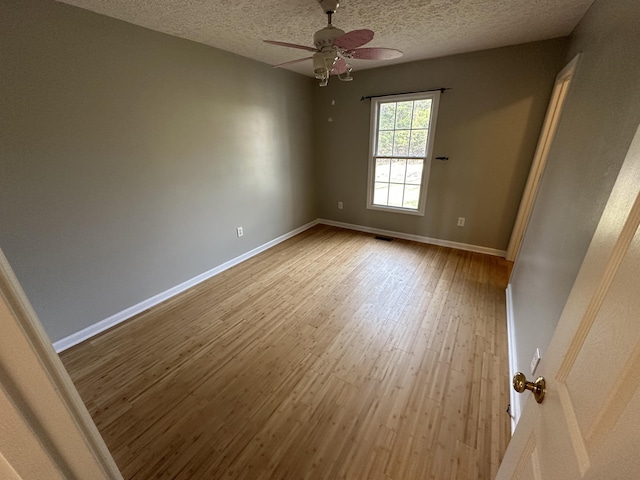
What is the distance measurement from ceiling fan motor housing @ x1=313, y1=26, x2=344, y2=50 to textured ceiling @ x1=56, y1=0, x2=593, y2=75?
0.32m

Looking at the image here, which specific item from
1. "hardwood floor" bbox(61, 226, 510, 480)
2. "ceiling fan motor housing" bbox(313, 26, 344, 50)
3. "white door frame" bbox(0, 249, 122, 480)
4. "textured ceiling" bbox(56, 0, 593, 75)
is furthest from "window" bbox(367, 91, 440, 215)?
"white door frame" bbox(0, 249, 122, 480)

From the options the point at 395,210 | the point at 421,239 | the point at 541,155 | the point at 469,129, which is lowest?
the point at 421,239

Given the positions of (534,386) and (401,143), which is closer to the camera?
(534,386)

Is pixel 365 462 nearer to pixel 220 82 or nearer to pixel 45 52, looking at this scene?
pixel 45 52

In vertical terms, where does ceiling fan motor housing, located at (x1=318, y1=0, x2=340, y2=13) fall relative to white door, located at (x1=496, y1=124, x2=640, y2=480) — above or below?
Answer: above

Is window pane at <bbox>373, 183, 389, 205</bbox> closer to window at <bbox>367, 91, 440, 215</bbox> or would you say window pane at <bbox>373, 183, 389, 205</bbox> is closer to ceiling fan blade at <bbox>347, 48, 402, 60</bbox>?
window at <bbox>367, 91, 440, 215</bbox>

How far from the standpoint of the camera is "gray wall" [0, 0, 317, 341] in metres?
1.61

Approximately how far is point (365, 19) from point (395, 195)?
2342mm

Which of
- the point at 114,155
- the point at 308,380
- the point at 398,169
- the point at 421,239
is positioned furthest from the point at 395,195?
the point at 114,155

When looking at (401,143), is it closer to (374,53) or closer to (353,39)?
(374,53)

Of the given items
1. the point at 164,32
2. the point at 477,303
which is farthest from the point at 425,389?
the point at 164,32

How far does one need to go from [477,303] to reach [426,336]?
772mm

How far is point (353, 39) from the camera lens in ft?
5.14

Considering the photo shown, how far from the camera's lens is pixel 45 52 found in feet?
5.28
